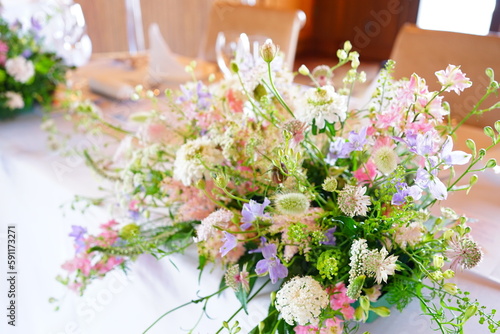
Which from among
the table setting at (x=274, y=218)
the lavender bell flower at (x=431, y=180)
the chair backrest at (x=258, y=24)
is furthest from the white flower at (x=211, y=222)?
the chair backrest at (x=258, y=24)

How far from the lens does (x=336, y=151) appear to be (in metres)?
0.64

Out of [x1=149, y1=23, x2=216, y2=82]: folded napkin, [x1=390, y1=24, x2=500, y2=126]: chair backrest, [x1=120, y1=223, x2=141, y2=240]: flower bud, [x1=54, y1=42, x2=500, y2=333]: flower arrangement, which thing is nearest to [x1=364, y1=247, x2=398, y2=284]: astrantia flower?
[x1=54, y1=42, x2=500, y2=333]: flower arrangement

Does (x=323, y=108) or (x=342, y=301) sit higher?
(x=323, y=108)

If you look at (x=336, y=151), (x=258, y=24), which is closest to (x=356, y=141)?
(x=336, y=151)

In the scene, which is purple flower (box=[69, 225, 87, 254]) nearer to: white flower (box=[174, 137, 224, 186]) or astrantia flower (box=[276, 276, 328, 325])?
white flower (box=[174, 137, 224, 186])

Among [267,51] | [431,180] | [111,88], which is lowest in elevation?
[111,88]

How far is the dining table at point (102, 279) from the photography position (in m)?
0.70

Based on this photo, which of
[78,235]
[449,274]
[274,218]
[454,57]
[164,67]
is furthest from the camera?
[164,67]

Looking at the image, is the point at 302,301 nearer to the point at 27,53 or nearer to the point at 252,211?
the point at 252,211

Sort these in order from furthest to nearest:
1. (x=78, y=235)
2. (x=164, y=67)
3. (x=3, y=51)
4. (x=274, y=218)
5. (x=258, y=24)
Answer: (x=258, y=24) < (x=164, y=67) < (x=3, y=51) < (x=78, y=235) < (x=274, y=218)

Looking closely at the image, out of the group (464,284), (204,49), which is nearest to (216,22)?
(204,49)

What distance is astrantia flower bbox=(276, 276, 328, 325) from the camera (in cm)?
50

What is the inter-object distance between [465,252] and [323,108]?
0.24 meters

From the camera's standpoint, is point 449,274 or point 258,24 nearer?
point 449,274
